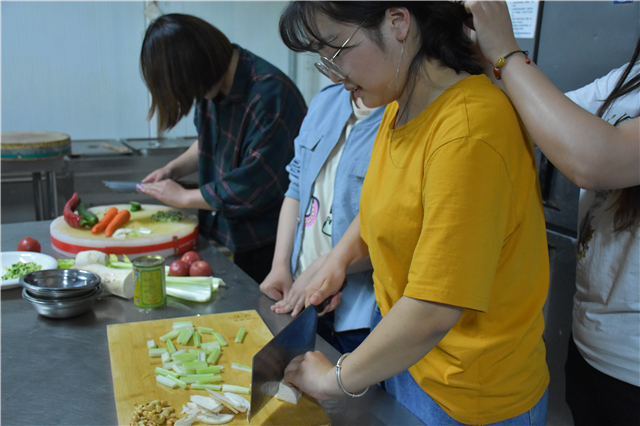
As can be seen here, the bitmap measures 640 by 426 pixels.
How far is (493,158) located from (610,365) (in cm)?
59

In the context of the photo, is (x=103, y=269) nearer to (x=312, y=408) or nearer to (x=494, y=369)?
(x=312, y=408)

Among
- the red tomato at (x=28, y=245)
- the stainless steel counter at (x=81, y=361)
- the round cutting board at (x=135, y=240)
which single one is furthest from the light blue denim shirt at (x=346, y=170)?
the red tomato at (x=28, y=245)

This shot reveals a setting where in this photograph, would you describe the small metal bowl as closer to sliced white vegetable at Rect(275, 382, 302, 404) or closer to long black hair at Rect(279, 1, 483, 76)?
sliced white vegetable at Rect(275, 382, 302, 404)

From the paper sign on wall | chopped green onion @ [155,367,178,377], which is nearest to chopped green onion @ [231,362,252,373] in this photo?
chopped green onion @ [155,367,178,377]

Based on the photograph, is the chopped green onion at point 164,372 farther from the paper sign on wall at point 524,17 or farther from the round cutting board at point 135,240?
the paper sign on wall at point 524,17

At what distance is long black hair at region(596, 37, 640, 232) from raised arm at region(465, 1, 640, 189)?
122mm

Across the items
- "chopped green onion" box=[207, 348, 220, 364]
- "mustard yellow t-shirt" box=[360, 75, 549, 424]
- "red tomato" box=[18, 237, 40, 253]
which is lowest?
"red tomato" box=[18, 237, 40, 253]

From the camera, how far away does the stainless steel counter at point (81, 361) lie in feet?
3.16

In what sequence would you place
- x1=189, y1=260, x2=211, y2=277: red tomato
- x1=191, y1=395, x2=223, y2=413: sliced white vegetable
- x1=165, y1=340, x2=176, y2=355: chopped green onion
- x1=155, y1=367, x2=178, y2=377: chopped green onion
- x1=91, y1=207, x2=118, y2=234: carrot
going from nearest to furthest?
x1=191, y1=395, x2=223, y2=413: sliced white vegetable < x1=155, y1=367, x2=178, y2=377: chopped green onion < x1=165, y1=340, x2=176, y2=355: chopped green onion < x1=189, y1=260, x2=211, y2=277: red tomato < x1=91, y1=207, x2=118, y2=234: carrot

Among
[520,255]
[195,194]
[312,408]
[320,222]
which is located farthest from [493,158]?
[195,194]

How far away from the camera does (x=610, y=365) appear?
3.31ft

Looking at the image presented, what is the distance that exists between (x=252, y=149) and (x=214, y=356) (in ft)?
3.25

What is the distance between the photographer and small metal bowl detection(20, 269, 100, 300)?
131cm

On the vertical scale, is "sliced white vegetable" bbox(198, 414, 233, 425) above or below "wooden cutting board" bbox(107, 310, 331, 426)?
above
